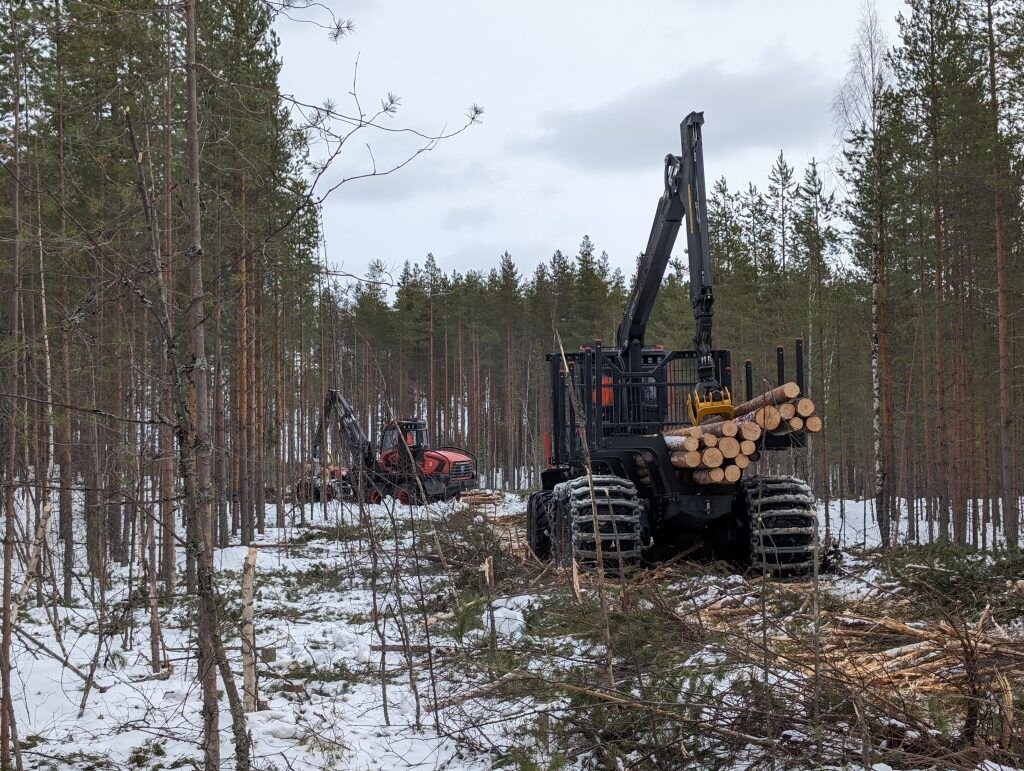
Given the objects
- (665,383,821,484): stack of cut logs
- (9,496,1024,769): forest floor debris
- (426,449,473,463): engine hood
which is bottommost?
(9,496,1024,769): forest floor debris

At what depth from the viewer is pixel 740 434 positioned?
9047 millimetres

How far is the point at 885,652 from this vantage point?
18.2 feet

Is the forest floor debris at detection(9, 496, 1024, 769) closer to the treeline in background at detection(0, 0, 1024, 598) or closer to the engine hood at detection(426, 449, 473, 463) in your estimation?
the treeline in background at detection(0, 0, 1024, 598)

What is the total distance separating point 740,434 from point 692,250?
2274 millimetres

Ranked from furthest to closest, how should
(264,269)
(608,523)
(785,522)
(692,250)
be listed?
(692,250), (785,522), (608,523), (264,269)

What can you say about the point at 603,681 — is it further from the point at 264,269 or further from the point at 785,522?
the point at 785,522

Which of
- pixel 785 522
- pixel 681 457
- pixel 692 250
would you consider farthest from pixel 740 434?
pixel 692 250

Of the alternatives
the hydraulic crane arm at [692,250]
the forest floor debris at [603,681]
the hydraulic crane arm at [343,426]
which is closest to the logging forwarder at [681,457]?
the hydraulic crane arm at [692,250]

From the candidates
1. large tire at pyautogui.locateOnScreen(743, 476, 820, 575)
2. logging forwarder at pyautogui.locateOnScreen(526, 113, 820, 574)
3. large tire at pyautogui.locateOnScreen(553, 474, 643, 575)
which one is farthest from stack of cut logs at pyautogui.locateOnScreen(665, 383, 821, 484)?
large tire at pyautogui.locateOnScreen(553, 474, 643, 575)

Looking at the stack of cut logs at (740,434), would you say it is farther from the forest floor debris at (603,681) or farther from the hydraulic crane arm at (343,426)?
the hydraulic crane arm at (343,426)

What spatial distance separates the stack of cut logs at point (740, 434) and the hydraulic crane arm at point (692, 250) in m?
0.36

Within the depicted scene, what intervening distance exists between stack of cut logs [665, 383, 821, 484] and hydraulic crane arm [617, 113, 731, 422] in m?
0.36

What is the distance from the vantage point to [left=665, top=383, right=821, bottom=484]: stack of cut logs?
8609mm

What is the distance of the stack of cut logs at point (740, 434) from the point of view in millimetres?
8609
